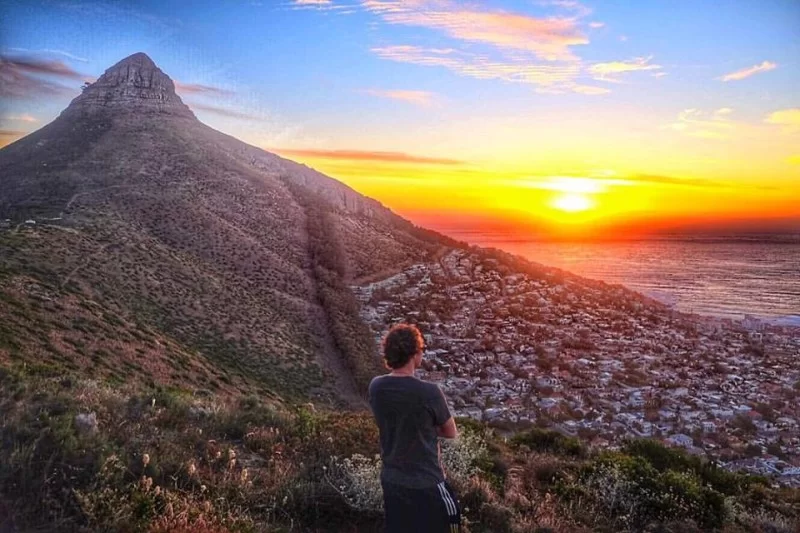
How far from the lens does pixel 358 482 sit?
5676 mm

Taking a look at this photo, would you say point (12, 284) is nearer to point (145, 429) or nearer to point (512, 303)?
point (145, 429)

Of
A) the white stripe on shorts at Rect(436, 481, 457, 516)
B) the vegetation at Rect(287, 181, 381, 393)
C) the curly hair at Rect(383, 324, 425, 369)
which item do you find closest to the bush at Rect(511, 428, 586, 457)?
the white stripe on shorts at Rect(436, 481, 457, 516)

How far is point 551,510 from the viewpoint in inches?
246

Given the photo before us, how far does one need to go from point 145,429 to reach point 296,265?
25163 mm

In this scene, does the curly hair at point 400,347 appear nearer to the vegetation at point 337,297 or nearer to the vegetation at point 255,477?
the vegetation at point 255,477

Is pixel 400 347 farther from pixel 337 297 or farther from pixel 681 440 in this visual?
pixel 337 297

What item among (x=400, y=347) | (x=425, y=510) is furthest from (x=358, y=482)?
(x=400, y=347)

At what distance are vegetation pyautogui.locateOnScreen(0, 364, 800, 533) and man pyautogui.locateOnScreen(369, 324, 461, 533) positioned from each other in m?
1.60

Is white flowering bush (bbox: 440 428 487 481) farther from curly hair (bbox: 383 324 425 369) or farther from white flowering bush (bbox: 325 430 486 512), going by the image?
curly hair (bbox: 383 324 425 369)

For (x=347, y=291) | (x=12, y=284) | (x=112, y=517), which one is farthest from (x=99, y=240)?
(x=112, y=517)

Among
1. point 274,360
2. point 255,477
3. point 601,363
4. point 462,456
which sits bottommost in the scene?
point 274,360

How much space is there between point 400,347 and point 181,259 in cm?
2403

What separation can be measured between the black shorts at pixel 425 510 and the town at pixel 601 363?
363 inches

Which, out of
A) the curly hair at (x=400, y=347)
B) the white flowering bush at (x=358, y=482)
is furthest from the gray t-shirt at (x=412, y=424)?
the white flowering bush at (x=358, y=482)
